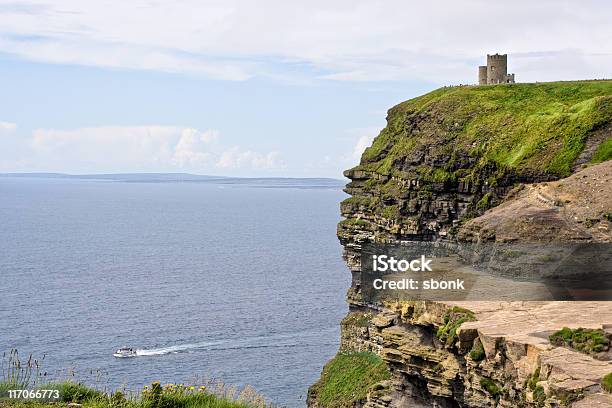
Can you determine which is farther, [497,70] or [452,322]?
[497,70]

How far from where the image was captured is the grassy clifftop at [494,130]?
6581cm

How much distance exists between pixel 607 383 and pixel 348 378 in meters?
54.9

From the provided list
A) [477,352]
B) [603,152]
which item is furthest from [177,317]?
[477,352]

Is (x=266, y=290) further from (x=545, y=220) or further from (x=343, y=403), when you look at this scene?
(x=545, y=220)

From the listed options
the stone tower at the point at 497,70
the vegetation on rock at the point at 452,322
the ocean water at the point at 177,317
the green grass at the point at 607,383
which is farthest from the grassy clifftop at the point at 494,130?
the green grass at the point at 607,383

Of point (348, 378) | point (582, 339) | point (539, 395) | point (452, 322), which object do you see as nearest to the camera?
point (539, 395)

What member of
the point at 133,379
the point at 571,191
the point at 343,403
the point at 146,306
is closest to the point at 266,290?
the point at 146,306

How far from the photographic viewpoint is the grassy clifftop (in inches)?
2591

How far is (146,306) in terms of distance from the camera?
126 m

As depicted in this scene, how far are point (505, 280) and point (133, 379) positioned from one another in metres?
58.0

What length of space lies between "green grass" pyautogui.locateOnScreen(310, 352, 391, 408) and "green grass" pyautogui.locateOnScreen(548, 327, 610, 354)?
4358cm

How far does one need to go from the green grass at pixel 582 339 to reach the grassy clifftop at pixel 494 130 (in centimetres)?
3807

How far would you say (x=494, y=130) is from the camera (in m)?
74.1
